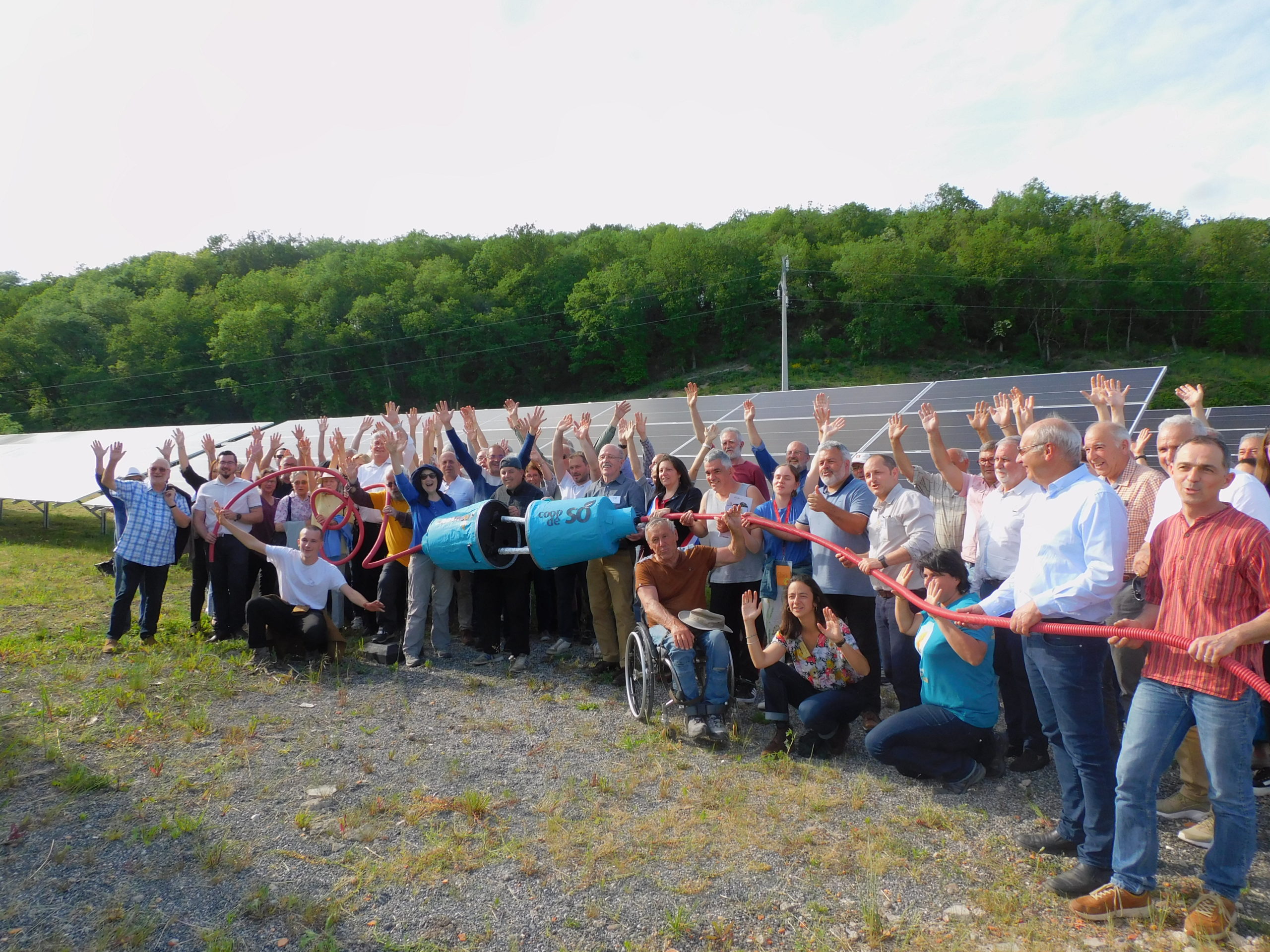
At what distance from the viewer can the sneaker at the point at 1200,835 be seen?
4059mm

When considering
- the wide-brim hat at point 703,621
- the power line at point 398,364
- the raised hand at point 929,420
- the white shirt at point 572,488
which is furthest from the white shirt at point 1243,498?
the power line at point 398,364

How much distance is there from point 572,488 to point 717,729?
2852 mm

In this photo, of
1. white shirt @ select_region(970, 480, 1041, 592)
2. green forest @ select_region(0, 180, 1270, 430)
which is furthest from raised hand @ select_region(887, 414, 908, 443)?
green forest @ select_region(0, 180, 1270, 430)

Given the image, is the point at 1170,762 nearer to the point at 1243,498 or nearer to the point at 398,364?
the point at 1243,498

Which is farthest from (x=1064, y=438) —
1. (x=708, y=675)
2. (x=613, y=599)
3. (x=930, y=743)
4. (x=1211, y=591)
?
(x=613, y=599)

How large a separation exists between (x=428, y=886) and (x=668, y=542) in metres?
2.78

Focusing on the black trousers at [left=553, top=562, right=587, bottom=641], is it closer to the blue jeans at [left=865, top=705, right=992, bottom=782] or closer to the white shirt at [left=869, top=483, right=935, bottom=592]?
the white shirt at [left=869, top=483, right=935, bottom=592]

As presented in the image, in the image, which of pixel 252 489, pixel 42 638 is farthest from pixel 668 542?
pixel 42 638

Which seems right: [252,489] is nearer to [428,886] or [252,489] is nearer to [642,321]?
[428,886]

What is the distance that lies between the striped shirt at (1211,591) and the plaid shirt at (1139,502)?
136 centimetres

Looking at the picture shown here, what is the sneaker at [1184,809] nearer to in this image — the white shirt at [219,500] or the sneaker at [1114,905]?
the sneaker at [1114,905]

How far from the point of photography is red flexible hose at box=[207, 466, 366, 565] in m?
7.73

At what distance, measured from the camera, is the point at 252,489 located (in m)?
8.43

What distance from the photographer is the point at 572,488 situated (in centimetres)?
755
